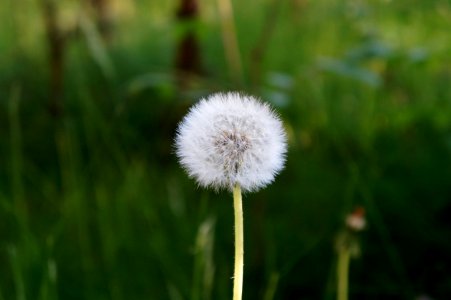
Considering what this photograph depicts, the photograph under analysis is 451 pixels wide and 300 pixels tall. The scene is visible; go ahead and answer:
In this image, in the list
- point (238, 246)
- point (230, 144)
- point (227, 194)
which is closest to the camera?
point (238, 246)

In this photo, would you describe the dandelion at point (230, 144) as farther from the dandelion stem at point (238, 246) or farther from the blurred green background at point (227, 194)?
the blurred green background at point (227, 194)

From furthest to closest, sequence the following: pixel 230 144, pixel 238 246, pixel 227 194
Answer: pixel 227 194
pixel 230 144
pixel 238 246

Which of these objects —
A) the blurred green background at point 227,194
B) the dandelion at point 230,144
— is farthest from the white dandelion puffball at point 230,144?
the blurred green background at point 227,194

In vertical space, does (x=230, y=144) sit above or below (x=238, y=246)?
above

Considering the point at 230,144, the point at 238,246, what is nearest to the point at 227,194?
the point at 230,144

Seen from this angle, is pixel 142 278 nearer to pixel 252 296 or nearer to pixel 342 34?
pixel 252 296

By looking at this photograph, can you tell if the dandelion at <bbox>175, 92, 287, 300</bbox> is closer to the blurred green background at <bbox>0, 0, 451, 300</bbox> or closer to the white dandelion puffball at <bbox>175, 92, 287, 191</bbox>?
the white dandelion puffball at <bbox>175, 92, 287, 191</bbox>

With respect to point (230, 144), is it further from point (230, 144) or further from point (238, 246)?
point (238, 246)

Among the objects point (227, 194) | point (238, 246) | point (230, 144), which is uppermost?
point (227, 194)
